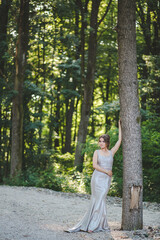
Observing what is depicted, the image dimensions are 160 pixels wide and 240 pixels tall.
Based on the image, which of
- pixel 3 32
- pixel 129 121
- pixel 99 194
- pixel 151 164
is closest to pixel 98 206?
pixel 99 194

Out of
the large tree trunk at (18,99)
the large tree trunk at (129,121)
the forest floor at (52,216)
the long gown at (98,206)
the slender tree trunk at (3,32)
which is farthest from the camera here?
the slender tree trunk at (3,32)

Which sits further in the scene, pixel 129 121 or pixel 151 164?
pixel 151 164

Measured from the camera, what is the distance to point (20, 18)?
585 inches

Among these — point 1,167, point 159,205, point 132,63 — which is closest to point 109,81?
point 1,167

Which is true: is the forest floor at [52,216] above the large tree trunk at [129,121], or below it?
below

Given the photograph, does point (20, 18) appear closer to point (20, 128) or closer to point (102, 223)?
point (20, 128)

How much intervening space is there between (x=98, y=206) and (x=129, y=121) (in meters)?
1.82

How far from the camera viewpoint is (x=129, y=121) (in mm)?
5957

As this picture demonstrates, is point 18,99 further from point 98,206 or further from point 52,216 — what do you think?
point 98,206

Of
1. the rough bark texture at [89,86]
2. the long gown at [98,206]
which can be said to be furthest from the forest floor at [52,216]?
the rough bark texture at [89,86]

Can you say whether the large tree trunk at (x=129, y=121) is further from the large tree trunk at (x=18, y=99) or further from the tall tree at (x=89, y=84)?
the large tree trunk at (x=18, y=99)

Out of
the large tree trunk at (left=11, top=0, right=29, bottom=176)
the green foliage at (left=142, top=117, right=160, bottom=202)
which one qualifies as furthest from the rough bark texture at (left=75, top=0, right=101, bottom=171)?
the green foliage at (left=142, top=117, right=160, bottom=202)

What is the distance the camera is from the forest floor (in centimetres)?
552

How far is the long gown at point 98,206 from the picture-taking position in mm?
6043
